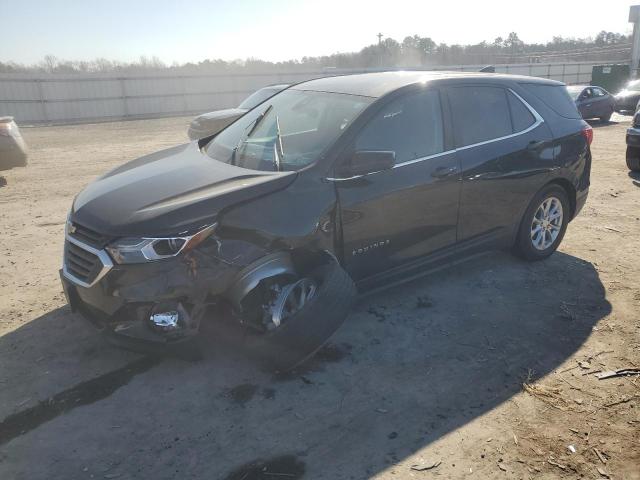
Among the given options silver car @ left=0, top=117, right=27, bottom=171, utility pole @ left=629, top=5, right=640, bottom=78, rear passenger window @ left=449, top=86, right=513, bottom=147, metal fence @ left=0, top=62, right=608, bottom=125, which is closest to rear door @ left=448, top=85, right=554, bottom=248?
rear passenger window @ left=449, top=86, right=513, bottom=147

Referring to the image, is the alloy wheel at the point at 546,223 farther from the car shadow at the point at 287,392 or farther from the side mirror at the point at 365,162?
the side mirror at the point at 365,162

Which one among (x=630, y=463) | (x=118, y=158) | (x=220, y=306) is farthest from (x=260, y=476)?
(x=118, y=158)

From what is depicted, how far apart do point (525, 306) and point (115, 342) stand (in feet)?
10.6

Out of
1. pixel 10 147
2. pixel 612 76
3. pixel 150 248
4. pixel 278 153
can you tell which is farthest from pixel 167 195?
pixel 612 76

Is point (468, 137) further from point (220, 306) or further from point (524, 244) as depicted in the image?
point (220, 306)

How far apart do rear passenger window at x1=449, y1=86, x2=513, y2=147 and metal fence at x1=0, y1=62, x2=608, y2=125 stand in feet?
76.5

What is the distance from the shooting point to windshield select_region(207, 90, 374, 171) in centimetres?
379

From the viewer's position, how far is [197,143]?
187 inches

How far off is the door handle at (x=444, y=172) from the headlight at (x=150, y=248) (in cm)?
200

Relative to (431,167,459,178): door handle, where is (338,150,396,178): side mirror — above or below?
above

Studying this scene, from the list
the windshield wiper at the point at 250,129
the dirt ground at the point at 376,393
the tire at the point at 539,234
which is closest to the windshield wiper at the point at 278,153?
the windshield wiper at the point at 250,129

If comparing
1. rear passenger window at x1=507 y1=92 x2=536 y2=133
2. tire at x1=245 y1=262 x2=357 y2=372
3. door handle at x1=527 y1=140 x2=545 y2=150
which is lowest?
tire at x1=245 y1=262 x2=357 y2=372

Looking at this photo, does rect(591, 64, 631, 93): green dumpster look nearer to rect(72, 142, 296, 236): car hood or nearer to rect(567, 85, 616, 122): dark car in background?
rect(567, 85, 616, 122): dark car in background

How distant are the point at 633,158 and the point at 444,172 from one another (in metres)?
6.61
